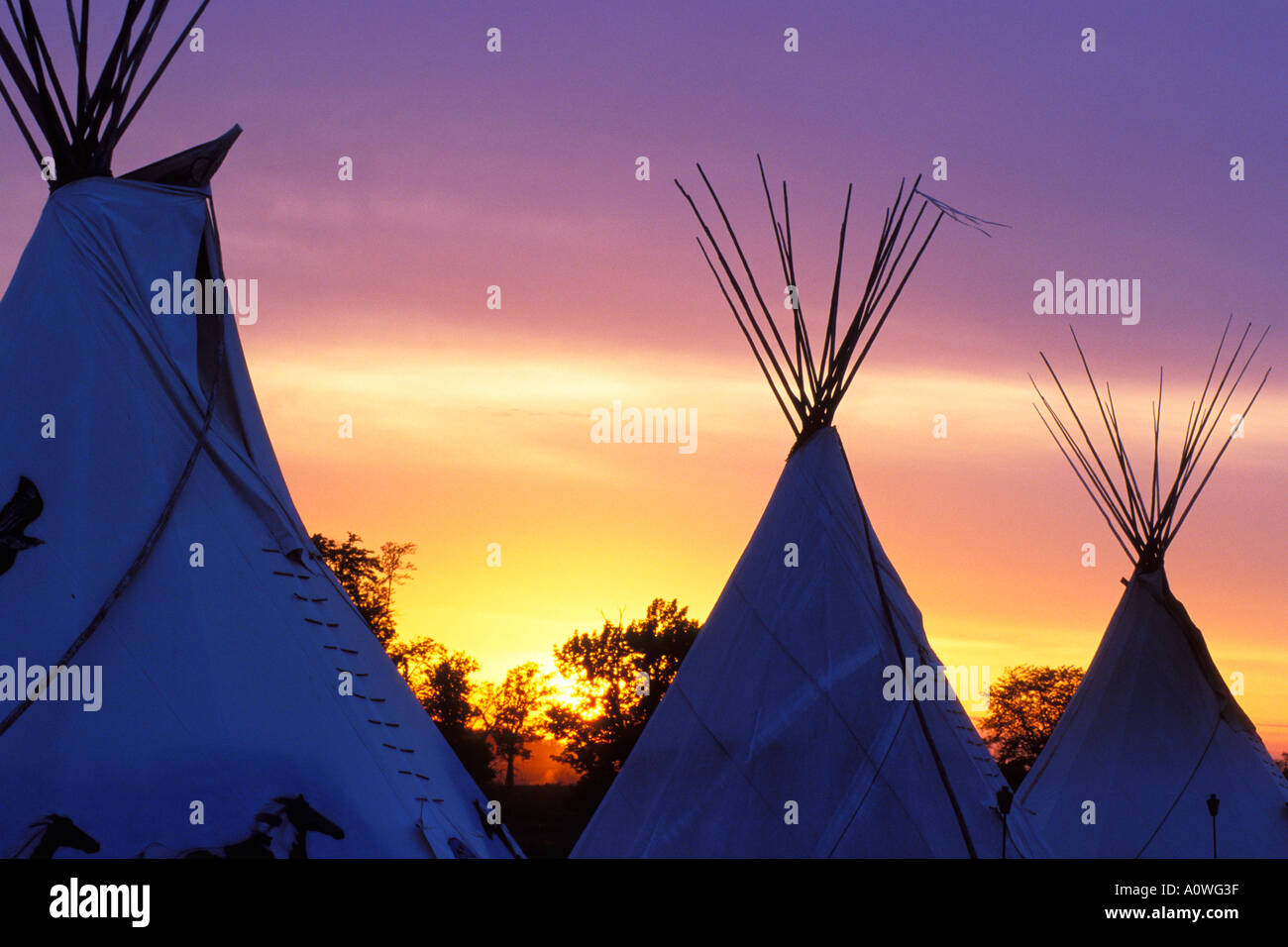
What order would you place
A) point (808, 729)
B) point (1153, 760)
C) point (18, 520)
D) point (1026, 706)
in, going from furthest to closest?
point (1026, 706) → point (1153, 760) → point (808, 729) → point (18, 520)

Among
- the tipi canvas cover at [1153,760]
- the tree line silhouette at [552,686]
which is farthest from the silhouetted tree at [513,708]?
the tipi canvas cover at [1153,760]

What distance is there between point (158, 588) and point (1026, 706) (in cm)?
3973

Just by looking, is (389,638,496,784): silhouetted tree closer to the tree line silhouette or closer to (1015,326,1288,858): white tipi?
the tree line silhouette

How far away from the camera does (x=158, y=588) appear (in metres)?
8.96

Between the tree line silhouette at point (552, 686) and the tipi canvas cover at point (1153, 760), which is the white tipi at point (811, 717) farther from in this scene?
the tree line silhouette at point (552, 686)

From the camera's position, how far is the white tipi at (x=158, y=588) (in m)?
8.25

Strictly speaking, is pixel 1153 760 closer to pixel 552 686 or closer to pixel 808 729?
pixel 808 729

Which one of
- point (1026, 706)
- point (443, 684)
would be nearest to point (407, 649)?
point (443, 684)

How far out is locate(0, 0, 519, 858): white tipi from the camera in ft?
27.1

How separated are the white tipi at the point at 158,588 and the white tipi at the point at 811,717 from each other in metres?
1.76

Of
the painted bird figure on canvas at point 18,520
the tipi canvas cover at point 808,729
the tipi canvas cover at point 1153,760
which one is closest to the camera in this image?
the painted bird figure on canvas at point 18,520

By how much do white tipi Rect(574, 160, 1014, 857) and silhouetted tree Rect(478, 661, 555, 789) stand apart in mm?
26407
